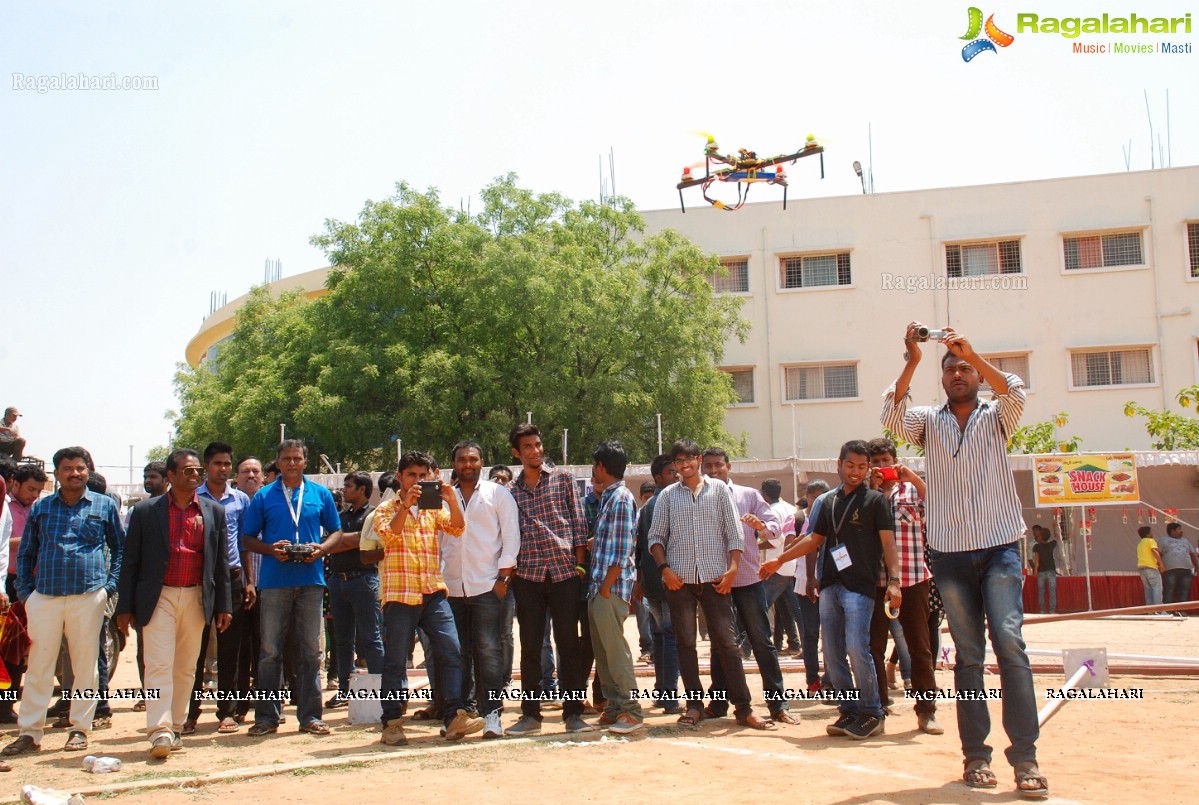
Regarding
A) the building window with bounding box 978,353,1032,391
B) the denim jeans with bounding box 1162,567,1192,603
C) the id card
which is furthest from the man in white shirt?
the building window with bounding box 978,353,1032,391

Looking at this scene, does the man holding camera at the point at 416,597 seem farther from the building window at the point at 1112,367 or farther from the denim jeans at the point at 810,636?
the building window at the point at 1112,367

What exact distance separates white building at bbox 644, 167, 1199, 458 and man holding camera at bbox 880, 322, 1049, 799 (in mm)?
27117

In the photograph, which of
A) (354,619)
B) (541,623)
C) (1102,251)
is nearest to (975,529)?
(541,623)

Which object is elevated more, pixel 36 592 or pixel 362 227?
pixel 362 227

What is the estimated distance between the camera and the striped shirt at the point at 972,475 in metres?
5.48

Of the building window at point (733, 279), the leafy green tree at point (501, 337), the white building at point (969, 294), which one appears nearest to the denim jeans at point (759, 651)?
the leafy green tree at point (501, 337)

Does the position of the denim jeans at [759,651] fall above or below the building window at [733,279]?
below

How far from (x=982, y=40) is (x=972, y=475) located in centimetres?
2508

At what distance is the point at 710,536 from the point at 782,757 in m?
1.66

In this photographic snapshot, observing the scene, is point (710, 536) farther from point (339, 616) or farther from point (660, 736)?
point (339, 616)

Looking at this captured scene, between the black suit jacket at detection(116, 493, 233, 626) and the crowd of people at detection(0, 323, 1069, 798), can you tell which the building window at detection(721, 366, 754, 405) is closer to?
the crowd of people at detection(0, 323, 1069, 798)

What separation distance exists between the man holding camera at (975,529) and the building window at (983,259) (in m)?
29.3

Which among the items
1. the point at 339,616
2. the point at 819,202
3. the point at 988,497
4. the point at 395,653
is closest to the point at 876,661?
the point at 988,497

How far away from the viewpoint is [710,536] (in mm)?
7352
